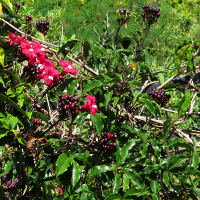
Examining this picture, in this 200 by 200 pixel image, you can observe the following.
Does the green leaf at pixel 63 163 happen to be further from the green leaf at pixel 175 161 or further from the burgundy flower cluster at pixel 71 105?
the green leaf at pixel 175 161

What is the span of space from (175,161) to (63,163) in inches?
15.0

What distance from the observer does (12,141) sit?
3.66ft

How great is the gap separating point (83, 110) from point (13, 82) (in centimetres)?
31

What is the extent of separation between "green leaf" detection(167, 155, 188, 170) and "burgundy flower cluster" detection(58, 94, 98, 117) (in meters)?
0.32

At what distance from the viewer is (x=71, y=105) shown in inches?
40.6

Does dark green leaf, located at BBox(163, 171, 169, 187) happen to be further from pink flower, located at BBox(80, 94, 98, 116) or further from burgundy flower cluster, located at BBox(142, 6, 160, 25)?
burgundy flower cluster, located at BBox(142, 6, 160, 25)

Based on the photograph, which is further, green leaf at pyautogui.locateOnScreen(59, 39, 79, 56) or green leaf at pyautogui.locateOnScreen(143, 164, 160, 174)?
green leaf at pyautogui.locateOnScreen(59, 39, 79, 56)

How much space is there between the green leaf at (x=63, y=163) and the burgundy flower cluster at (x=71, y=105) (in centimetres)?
14

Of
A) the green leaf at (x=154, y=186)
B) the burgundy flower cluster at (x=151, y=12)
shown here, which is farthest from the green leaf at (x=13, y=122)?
the burgundy flower cluster at (x=151, y=12)

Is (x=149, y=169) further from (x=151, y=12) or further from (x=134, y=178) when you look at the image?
(x=151, y=12)

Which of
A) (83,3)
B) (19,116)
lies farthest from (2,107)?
(83,3)

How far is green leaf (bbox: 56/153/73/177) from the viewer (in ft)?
3.25

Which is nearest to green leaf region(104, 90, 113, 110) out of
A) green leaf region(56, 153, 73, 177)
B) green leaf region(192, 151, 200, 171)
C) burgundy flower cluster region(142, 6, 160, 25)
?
green leaf region(56, 153, 73, 177)

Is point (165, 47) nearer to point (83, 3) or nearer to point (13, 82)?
point (83, 3)
